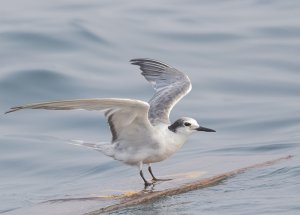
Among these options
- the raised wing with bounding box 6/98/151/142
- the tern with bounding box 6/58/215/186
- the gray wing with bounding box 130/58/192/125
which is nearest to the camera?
the raised wing with bounding box 6/98/151/142

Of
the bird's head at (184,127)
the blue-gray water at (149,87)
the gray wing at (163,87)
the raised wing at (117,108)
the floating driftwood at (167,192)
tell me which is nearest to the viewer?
the raised wing at (117,108)

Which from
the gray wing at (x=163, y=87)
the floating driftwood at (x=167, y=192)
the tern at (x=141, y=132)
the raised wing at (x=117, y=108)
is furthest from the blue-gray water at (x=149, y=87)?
the gray wing at (x=163, y=87)

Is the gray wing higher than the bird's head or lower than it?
higher

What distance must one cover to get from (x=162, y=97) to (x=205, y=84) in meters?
5.77

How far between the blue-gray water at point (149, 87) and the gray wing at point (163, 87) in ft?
3.16

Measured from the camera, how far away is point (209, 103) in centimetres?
1689

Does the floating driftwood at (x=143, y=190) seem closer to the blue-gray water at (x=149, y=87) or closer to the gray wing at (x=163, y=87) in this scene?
the blue-gray water at (x=149, y=87)

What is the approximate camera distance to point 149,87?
57.0 feet

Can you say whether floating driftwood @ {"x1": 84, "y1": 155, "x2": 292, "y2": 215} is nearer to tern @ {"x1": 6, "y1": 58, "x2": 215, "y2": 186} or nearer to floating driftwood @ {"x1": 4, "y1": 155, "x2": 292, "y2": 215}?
floating driftwood @ {"x1": 4, "y1": 155, "x2": 292, "y2": 215}

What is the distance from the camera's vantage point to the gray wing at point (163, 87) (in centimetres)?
1159

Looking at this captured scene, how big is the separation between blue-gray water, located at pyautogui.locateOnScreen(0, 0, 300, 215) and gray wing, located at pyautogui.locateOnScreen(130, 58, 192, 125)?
96cm

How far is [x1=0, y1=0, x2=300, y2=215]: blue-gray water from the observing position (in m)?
11.4

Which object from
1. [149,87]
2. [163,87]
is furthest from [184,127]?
[149,87]

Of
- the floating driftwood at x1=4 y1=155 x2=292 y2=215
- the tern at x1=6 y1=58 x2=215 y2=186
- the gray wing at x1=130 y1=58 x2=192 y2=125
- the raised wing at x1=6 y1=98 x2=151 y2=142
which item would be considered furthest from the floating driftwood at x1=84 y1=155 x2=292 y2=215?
the gray wing at x1=130 y1=58 x2=192 y2=125
